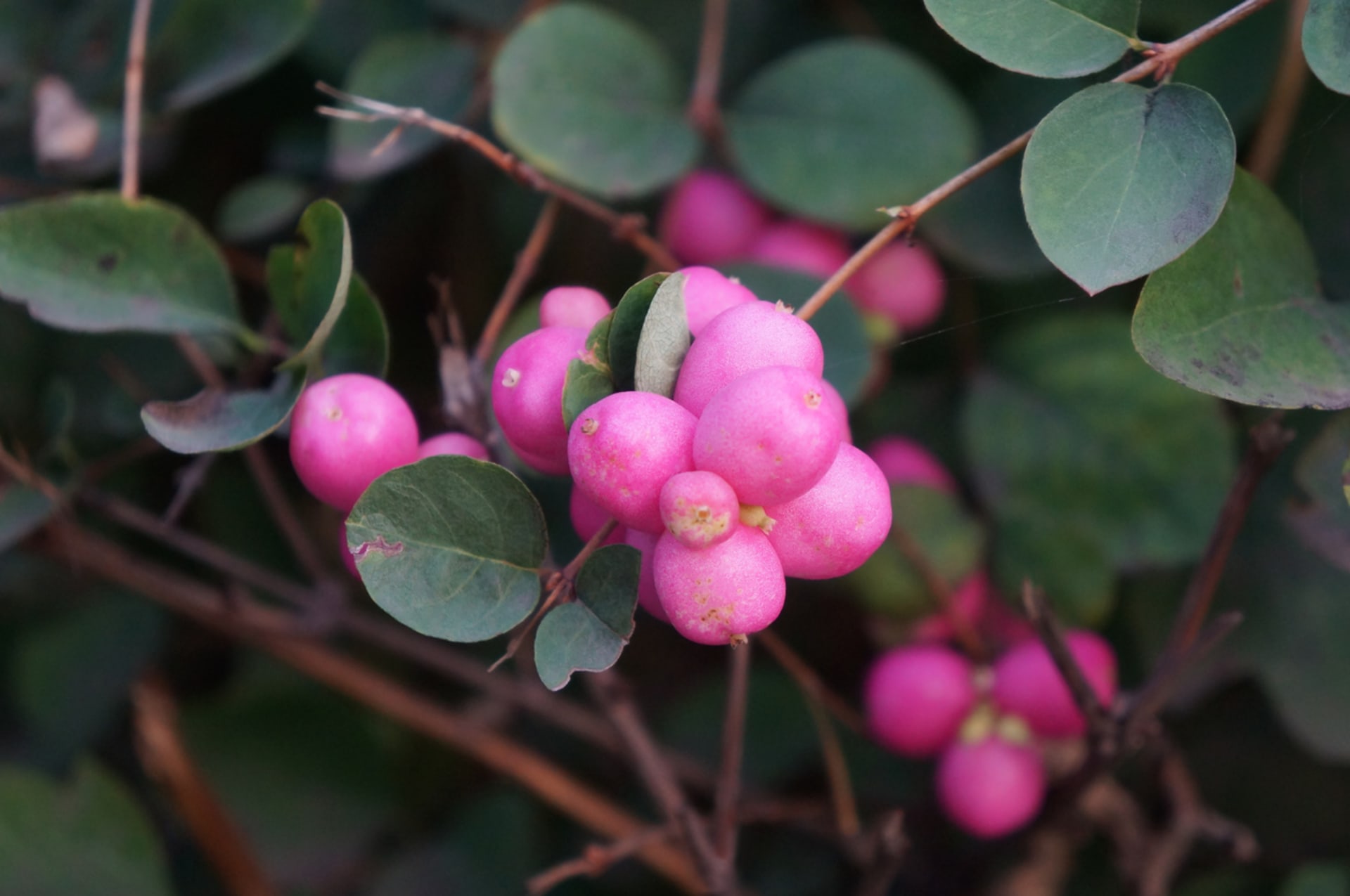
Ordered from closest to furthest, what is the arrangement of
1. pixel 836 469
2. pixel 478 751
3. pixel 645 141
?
pixel 836 469, pixel 645 141, pixel 478 751

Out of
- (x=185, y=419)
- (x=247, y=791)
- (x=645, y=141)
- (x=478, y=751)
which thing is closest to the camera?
(x=185, y=419)

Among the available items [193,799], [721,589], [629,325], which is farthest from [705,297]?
[193,799]

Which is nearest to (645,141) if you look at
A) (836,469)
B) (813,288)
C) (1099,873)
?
(813,288)

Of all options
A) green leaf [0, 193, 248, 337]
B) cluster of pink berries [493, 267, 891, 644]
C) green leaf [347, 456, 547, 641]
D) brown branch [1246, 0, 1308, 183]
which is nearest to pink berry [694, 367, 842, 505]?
cluster of pink berries [493, 267, 891, 644]

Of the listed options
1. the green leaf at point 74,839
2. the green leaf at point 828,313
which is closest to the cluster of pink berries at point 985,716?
the green leaf at point 828,313

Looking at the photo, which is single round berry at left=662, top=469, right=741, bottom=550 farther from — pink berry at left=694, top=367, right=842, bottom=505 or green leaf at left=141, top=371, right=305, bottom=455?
green leaf at left=141, top=371, right=305, bottom=455

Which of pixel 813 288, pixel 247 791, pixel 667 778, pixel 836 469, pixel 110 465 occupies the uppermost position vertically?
pixel 836 469

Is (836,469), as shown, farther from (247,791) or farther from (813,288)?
(247,791)
